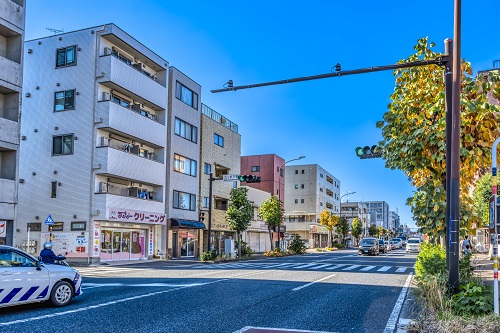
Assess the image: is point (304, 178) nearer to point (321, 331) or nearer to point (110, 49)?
point (110, 49)

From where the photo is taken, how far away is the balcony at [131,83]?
103 feet

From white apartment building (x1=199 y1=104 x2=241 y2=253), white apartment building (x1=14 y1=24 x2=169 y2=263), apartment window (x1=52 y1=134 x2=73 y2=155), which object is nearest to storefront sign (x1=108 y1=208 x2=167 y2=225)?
white apartment building (x1=14 y1=24 x2=169 y2=263)

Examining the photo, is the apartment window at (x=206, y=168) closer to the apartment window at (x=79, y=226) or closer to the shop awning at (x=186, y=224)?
the shop awning at (x=186, y=224)

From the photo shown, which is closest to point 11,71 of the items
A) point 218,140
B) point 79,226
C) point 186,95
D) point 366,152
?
point 79,226

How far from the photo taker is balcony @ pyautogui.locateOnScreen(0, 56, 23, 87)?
22466 millimetres

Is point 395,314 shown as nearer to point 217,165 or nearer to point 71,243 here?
point 71,243

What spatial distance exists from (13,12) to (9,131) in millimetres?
6087

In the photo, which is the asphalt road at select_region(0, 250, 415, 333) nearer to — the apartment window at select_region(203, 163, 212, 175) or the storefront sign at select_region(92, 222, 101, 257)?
the storefront sign at select_region(92, 222, 101, 257)

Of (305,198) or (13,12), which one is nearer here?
(13,12)

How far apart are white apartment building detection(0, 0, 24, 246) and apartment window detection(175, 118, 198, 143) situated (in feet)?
55.7

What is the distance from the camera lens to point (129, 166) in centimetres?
3309

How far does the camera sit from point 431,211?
12.2 meters

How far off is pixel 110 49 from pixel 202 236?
19278 millimetres

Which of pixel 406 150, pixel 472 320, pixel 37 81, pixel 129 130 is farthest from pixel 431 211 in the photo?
pixel 37 81
